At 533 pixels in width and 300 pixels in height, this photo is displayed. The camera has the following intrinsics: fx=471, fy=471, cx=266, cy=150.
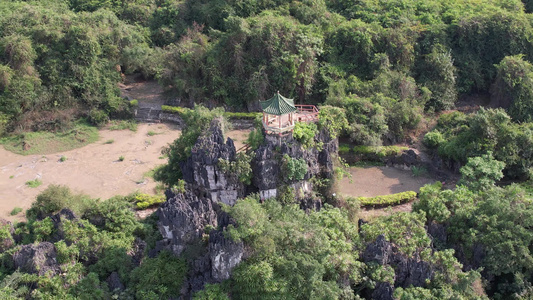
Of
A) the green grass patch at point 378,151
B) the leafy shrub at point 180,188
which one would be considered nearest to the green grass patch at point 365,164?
the green grass patch at point 378,151

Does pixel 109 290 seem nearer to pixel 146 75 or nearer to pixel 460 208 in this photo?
pixel 460 208

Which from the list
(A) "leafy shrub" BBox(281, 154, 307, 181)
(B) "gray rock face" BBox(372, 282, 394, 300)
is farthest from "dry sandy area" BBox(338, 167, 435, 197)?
(B) "gray rock face" BBox(372, 282, 394, 300)

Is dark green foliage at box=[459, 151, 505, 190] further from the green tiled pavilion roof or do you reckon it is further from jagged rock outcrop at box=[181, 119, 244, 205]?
jagged rock outcrop at box=[181, 119, 244, 205]

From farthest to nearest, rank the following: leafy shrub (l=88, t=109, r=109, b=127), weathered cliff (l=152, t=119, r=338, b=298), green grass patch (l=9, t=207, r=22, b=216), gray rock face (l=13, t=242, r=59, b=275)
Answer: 1. leafy shrub (l=88, t=109, r=109, b=127)
2. green grass patch (l=9, t=207, r=22, b=216)
3. gray rock face (l=13, t=242, r=59, b=275)
4. weathered cliff (l=152, t=119, r=338, b=298)

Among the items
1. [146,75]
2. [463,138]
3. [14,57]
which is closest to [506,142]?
[463,138]

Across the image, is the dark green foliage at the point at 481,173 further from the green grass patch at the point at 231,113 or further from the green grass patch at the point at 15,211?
the green grass patch at the point at 15,211
